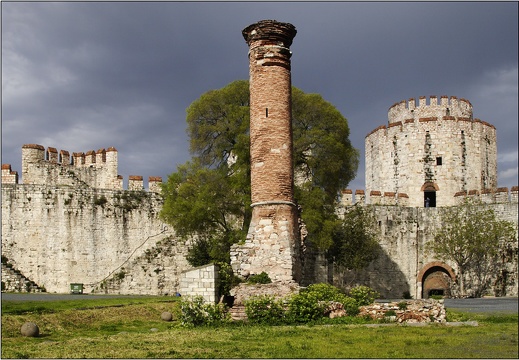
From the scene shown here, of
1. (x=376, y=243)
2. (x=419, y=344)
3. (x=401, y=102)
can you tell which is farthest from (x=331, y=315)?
(x=401, y=102)

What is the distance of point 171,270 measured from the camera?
3203 centimetres

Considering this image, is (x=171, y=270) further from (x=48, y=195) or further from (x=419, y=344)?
(x=419, y=344)

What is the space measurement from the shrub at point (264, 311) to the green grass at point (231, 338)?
20.6 inches

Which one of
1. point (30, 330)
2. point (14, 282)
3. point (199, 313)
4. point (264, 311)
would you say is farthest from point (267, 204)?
point (14, 282)

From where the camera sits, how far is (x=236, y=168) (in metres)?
27.4

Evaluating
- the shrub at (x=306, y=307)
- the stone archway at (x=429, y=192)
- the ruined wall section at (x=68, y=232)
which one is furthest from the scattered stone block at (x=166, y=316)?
the stone archway at (x=429, y=192)

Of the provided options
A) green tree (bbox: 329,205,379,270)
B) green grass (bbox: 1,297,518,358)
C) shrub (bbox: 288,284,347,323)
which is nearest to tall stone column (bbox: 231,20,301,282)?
shrub (bbox: 288,284,347,323)

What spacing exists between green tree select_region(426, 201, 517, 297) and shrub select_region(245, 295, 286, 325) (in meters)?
19.4

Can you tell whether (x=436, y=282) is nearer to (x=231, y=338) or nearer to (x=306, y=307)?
(x=306, y=307)

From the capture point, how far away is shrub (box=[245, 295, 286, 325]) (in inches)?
698

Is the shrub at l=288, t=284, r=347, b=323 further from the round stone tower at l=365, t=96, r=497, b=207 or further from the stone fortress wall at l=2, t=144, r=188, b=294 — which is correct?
the round stone tower at l=365, t=96, r=497, b=207

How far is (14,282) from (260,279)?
14454 mm

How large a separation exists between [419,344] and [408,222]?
24585mm

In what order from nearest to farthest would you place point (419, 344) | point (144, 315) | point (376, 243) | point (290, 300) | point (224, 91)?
point (419, 344) < point (290, 300) < point (144, 315) < point (224, 91) < point (376, 243)
